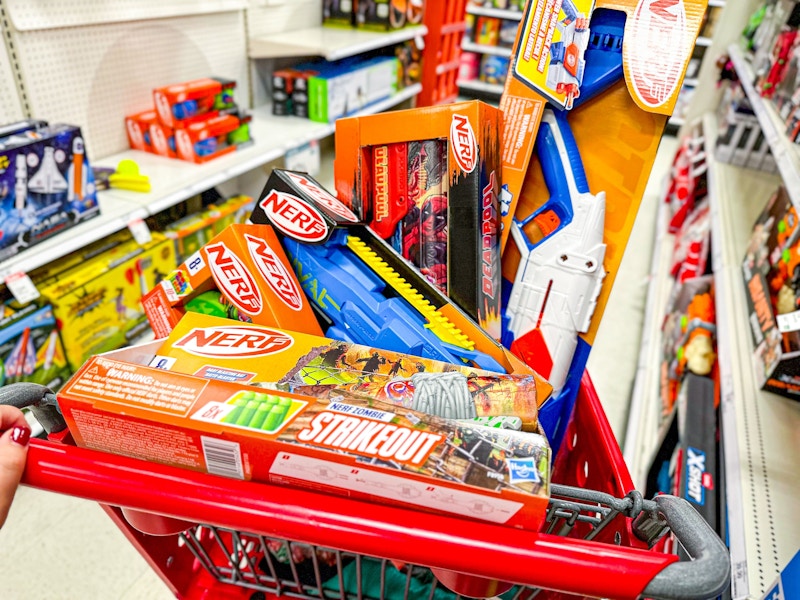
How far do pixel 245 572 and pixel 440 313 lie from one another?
1.80 feet

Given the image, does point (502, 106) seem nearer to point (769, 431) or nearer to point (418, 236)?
point (418, 236)

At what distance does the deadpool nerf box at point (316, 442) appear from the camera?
1.80 feet

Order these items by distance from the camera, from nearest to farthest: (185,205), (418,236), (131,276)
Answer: (418,236) → (131,276) → (185,205)

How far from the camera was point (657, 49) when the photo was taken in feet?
2.77

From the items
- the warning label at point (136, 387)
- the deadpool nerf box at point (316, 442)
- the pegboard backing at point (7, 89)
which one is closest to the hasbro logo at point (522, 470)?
the deadpool nerf box at point (316, 442)

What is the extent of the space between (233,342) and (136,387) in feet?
0.59

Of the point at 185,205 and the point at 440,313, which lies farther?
the point at 185,205

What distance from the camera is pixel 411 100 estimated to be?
14.6 ft

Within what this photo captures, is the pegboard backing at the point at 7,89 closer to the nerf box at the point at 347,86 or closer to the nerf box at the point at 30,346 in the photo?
the nerf box at the point at 30,346

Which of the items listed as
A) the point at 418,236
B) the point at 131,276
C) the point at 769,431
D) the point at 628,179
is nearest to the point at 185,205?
the point at 131,276

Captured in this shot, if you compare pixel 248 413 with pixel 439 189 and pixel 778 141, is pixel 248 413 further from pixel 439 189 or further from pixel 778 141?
pixel 778 141

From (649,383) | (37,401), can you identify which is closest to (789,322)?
(649,383)

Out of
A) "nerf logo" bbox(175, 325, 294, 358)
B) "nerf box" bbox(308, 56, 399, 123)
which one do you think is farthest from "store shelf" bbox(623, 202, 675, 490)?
"nerf box" bbox(308, 56, 399, 123)

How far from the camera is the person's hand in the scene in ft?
1.81
